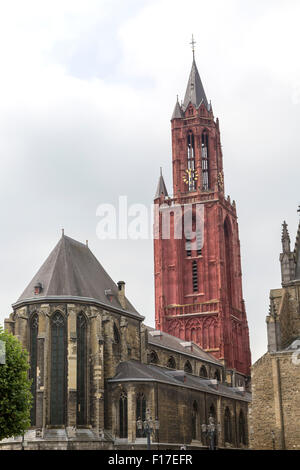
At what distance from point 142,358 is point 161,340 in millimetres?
9209

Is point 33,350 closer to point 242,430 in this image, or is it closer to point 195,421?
point 195,421

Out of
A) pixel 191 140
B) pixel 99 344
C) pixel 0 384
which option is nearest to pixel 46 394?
pixel 99 344

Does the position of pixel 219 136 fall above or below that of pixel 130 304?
above

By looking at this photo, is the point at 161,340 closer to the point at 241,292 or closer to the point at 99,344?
the point at 99,344

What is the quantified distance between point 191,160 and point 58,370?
45.5 m

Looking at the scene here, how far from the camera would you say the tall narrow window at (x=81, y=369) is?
4516 centimetres

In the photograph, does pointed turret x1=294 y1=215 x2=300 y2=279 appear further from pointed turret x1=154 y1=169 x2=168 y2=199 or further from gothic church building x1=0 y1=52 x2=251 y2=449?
pointed turret x1=154 y1=169 x2=168 y2=199

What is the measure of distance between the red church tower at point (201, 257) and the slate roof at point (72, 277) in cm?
2657

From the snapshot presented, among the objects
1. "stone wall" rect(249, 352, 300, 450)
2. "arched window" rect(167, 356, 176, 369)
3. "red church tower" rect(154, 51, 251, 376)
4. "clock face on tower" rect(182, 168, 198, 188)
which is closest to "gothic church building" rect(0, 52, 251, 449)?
"arched window" rect(167, 356, 176, 369)

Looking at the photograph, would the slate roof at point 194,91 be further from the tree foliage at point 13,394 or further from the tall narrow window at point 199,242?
the tree foliage at point 13,394

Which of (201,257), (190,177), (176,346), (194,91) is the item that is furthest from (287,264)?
(194,91)

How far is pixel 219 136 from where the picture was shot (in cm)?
8938

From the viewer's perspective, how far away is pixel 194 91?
293ft

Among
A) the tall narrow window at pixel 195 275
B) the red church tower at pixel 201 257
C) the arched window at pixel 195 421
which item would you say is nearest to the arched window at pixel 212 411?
the arched window at pixel 195 421
